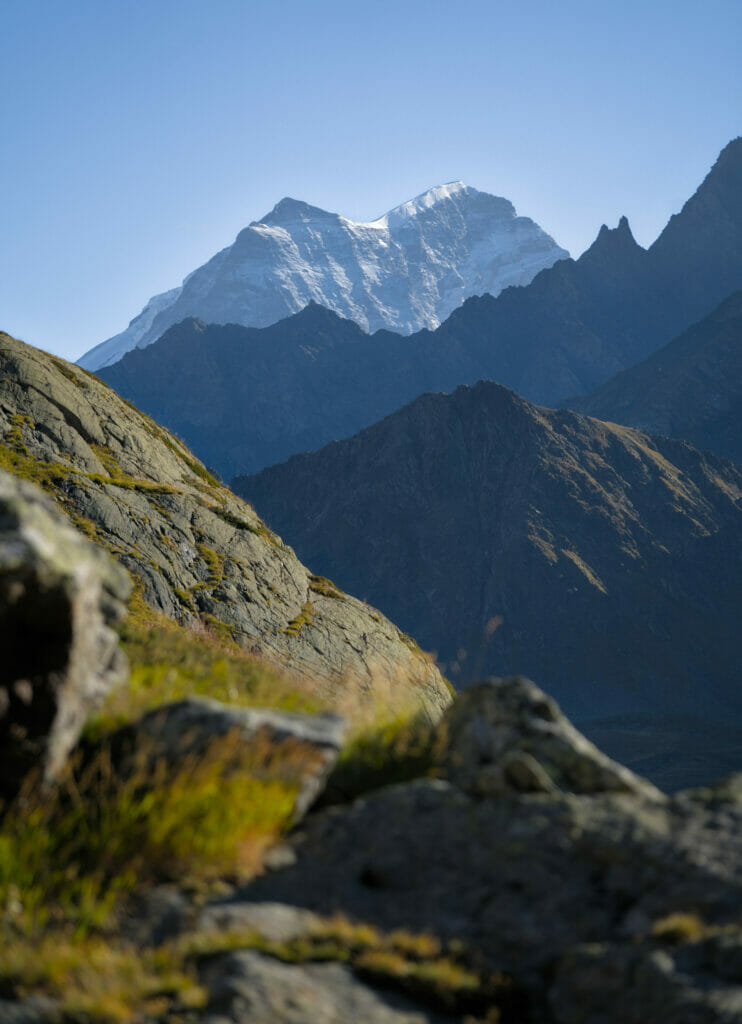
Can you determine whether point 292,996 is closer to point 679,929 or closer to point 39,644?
point 679,929

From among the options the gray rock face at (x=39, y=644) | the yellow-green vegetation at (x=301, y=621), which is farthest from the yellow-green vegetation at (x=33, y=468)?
the gray rock face at (x=39, y=644)

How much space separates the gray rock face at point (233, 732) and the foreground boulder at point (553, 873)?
0.42 meters

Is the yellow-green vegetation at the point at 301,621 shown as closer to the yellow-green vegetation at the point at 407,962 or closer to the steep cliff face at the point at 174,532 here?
the steep cliff face at the point at 174,532

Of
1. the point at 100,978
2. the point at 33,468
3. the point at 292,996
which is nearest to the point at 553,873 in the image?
the point at 292,996

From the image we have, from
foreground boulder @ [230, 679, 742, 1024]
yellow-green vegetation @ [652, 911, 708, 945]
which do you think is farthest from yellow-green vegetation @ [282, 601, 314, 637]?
yellow-green vegetation @ [652, 911, 708, 945]

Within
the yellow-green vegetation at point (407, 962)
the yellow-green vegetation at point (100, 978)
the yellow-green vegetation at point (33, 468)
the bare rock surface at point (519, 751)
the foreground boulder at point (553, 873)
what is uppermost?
the yellow-green vegetation at point (33, 468)

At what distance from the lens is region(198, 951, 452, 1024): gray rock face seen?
16.5 ft

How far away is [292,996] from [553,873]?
2.18 meters

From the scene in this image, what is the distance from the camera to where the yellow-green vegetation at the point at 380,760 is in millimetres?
8133

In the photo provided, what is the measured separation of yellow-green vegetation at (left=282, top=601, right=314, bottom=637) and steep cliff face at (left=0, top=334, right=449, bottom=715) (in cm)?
5

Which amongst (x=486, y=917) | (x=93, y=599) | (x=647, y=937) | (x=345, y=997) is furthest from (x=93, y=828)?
(x=647, y=937)

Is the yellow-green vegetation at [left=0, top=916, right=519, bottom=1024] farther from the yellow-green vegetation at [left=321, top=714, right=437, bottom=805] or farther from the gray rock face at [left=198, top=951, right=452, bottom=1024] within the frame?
the yellow-green vegetation at [left=321, top=714, right=437, bottom=805]

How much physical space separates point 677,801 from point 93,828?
439 cm

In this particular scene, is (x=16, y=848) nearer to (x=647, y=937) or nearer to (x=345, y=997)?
(x=345, y=997)
